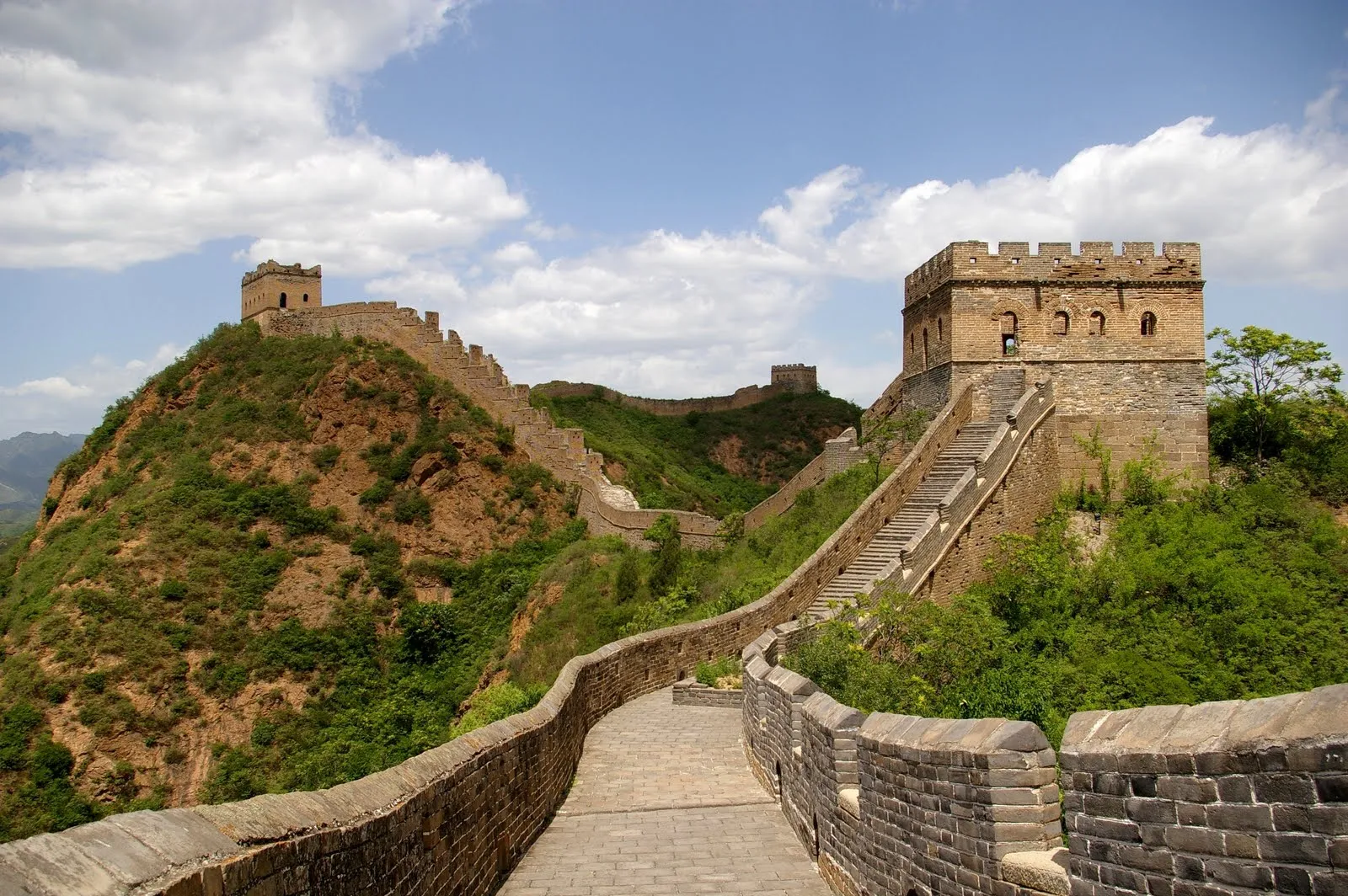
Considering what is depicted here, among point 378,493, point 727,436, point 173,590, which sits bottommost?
point 173,590

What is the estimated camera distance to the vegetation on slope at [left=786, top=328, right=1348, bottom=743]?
12.9m

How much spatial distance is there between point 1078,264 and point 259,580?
25341mm

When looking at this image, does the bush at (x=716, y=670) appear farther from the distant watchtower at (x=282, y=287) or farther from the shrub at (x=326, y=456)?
the distant watchtower at (x=282, y=287)

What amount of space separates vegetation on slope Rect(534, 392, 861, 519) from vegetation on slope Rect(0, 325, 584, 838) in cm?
1107

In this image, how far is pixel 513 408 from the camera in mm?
37219

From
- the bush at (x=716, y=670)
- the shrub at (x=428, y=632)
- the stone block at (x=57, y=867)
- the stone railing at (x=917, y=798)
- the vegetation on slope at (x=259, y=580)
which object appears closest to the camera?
the stone block at (x=57, y=867)

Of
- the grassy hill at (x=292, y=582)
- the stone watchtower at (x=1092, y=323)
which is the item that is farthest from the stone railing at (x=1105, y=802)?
the stone watchtower at (x=1092, y=323)

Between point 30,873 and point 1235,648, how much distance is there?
52.9ft

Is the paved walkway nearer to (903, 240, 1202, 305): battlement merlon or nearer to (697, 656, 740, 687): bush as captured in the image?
(697, 656, 740, 687): bush

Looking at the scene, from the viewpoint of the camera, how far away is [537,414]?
36938 millimetres

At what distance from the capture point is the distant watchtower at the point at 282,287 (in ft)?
141

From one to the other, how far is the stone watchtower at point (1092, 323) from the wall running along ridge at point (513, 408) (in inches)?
293

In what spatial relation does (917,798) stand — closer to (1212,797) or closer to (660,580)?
(1212,797)

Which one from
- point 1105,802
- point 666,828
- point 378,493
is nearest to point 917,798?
point 1105,802
